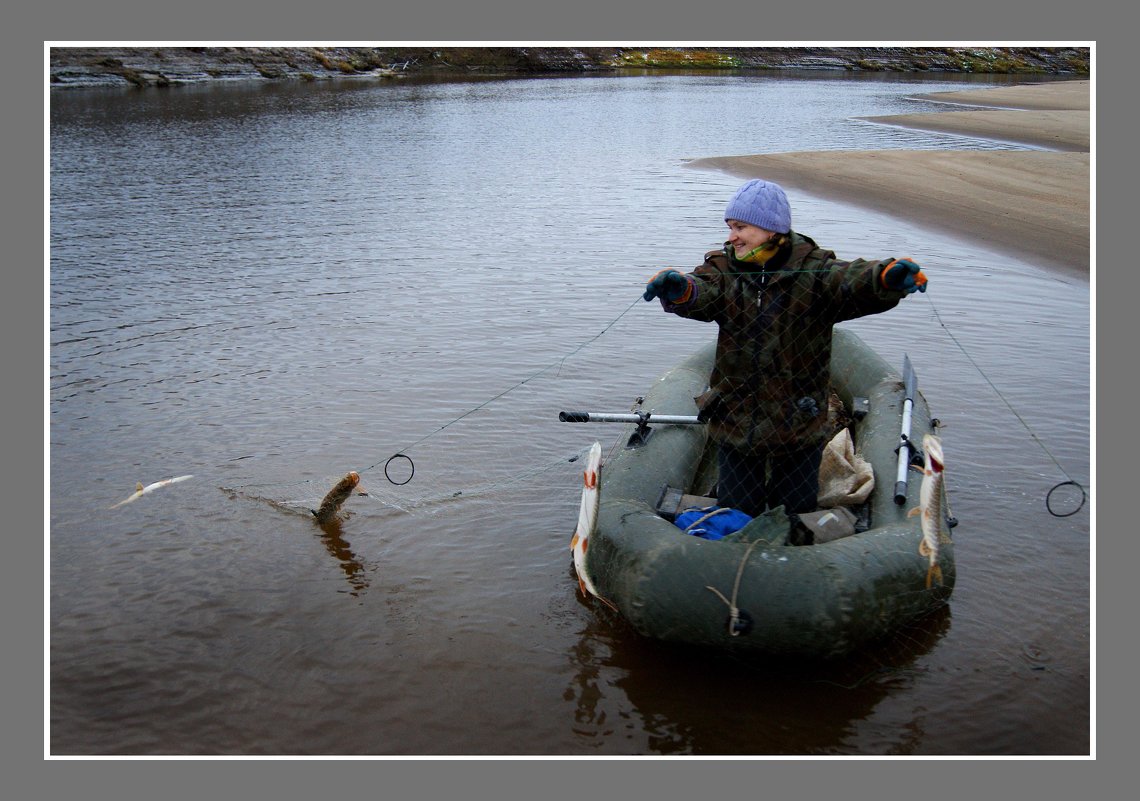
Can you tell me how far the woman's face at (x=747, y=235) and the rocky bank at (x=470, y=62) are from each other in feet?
130

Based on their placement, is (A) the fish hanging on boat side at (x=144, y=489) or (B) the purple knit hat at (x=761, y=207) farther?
(A) the fish hanging on boat side at (x=144, y=489)

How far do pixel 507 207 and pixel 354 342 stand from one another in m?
8.20

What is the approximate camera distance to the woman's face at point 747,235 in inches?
190

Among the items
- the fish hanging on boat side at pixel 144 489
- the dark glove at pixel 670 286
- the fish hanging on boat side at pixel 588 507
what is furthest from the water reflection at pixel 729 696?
the fish hanging on boat side at pixel 144 489

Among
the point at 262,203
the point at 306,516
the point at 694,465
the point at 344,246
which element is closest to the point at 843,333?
the point at 694,465

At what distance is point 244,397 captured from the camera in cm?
911

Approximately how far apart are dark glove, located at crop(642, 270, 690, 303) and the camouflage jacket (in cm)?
4

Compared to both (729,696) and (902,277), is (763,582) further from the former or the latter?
(902,277)

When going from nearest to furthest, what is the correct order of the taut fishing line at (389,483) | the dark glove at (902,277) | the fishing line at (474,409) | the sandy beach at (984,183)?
the dark glove at (902,277)
the taut fishing line at (389,483)
the fishing line at (474,409)
the sandy beach at (984,183)

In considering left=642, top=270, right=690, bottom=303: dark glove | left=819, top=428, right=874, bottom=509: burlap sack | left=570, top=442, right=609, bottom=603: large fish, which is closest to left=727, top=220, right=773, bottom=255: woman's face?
left=642, top=270, right=690, bottom=303: dark glove

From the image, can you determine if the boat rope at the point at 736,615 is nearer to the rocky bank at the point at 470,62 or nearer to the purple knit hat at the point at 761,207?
the purple knit hat at the point at 761,207

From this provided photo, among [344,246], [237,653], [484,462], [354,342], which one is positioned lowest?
[237,653]

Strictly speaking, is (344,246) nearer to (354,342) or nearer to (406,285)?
(406,285)

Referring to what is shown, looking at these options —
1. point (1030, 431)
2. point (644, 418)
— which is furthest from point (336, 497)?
point (1030, 431)
